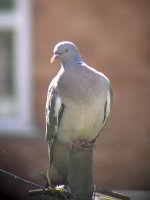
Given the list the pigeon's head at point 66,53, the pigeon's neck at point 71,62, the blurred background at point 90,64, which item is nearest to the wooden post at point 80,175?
the pigeon's head at point 66,53

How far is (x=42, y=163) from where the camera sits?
6.64 metres

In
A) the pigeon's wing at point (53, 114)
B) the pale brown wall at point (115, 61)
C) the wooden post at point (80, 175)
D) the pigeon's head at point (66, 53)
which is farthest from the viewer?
the pale brown wall at point (115, 61)

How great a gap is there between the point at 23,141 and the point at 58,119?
10.1 ft

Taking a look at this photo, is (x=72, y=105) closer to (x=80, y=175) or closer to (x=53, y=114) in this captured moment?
(x=53, y=114)

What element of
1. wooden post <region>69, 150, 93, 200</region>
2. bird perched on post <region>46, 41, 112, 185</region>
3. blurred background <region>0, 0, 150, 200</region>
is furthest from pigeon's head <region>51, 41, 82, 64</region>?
blurred background <region>0, 0, 150, 200</region>

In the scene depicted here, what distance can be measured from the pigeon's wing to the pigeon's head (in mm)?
131

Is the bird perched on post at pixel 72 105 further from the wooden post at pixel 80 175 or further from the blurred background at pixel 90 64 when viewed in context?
the blurred background at pixel 90 64

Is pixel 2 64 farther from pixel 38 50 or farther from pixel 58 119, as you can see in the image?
pixel 58 119

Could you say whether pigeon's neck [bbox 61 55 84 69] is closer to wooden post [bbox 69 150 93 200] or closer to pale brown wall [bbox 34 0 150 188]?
wooden post [bbox 69 150 93 200]

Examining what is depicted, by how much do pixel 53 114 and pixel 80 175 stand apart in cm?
95

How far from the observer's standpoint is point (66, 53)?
11.0 feet

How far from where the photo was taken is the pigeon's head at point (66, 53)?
3277 mm

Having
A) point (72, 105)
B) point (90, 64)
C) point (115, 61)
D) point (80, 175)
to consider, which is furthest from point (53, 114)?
point (115, 61)

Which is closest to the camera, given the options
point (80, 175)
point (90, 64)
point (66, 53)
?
point (80, 175)
